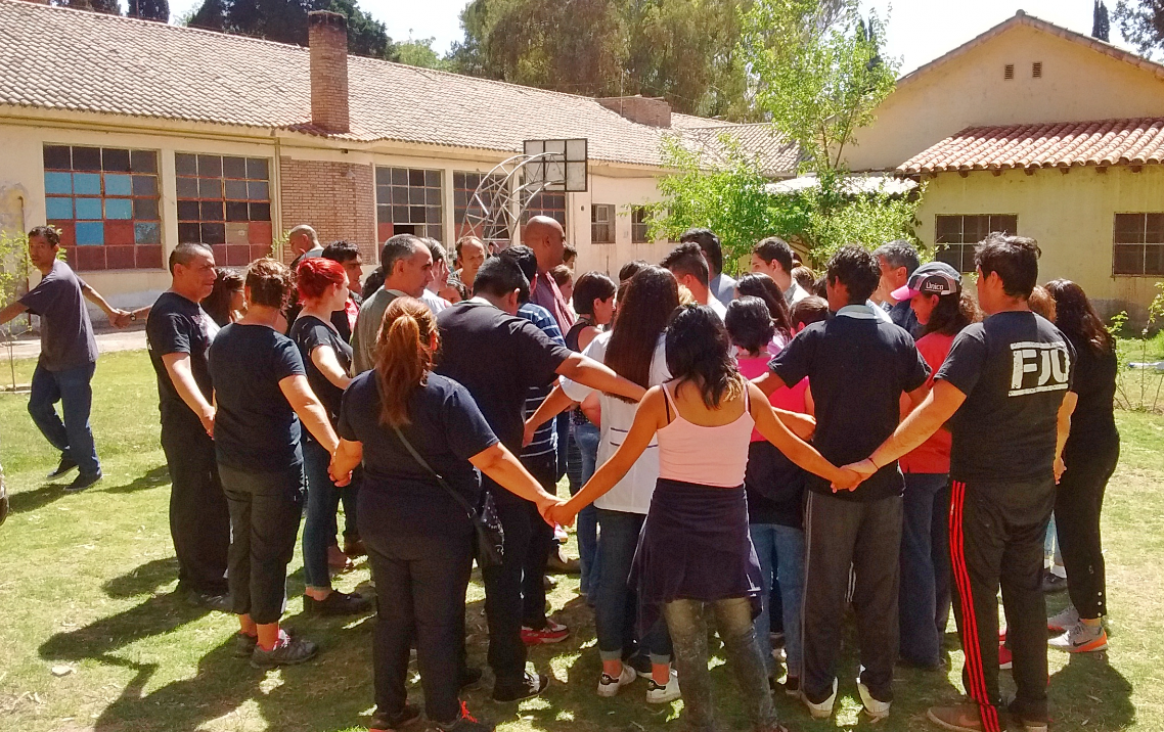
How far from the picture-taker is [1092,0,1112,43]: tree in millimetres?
36656

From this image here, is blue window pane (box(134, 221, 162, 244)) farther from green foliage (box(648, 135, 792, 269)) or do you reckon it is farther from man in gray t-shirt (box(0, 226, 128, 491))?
man in gray t-shirt (box(0, 226, 128, 491))

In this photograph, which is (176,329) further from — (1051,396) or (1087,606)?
(1087,606)

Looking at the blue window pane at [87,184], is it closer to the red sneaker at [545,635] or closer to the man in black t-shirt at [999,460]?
the red sneaker at [545,635]

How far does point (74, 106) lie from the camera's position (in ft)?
58.1

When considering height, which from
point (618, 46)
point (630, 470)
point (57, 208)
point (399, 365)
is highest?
point (618, 46)

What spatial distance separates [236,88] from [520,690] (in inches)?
820

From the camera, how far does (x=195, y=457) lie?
541 cm

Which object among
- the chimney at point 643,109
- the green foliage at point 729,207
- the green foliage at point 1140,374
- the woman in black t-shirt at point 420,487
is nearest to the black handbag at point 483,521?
the woman in black t-shirt at point 420,487

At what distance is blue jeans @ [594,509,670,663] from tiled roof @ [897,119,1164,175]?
16.2 m

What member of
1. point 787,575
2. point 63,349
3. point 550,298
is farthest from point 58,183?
point 787,575

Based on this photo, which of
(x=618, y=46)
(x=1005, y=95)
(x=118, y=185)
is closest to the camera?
(x=118, y=185)

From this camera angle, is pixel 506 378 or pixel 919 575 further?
pixel 919 575

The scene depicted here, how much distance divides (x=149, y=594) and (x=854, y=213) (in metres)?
12.3

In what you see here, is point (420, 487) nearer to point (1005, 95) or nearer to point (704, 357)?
point (704, 357)
